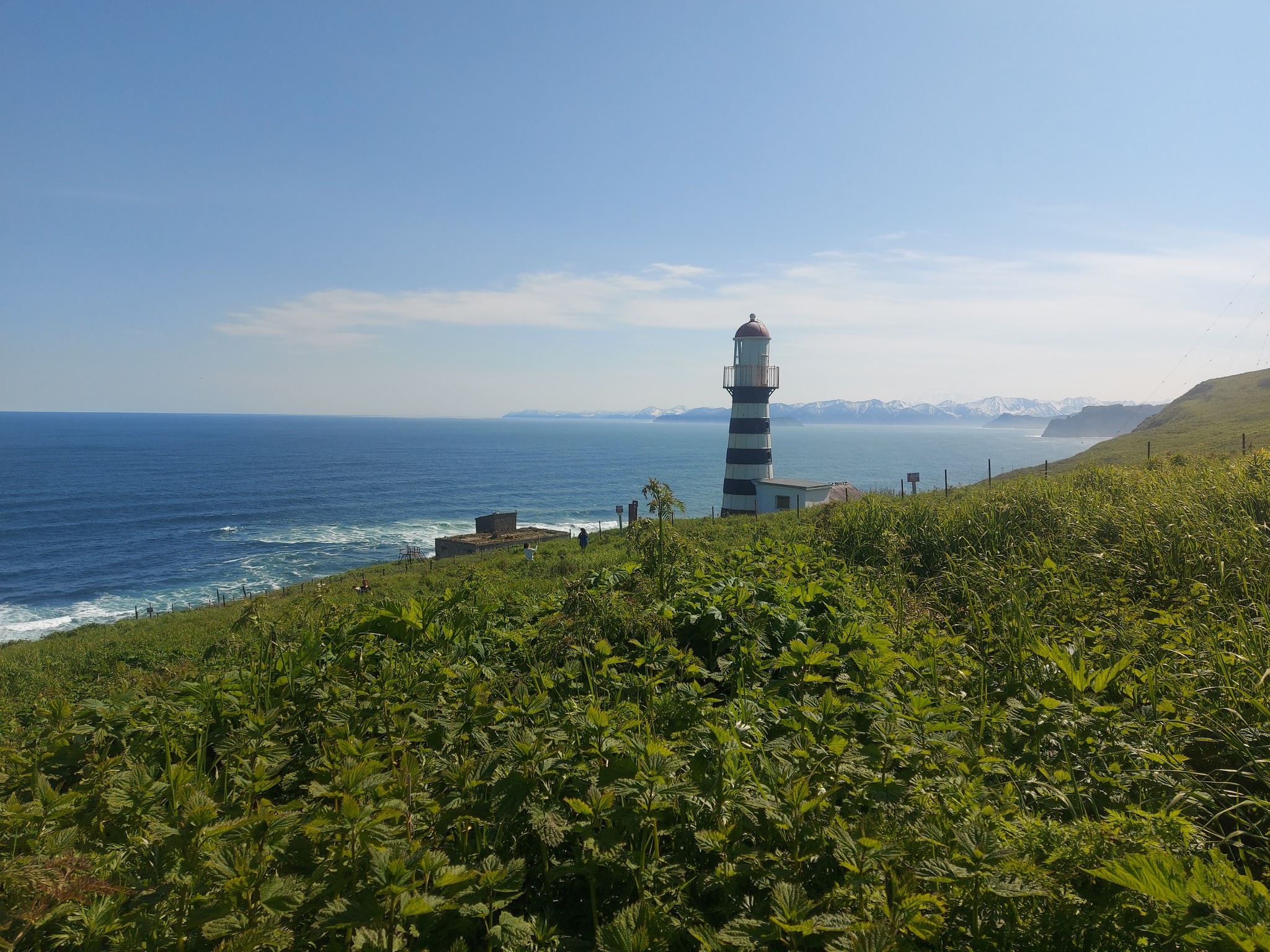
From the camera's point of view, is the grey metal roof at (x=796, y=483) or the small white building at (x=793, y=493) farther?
the grey metal roof at (x=796, y=483)

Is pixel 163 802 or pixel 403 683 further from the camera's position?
pixel 403 683

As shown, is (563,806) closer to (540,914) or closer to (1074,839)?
(540,914)

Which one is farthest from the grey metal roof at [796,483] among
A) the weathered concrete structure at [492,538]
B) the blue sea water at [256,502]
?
the blue sea water at [256,502]

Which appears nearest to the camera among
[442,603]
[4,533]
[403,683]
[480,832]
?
[480,832]

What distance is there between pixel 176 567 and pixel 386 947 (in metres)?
56.2

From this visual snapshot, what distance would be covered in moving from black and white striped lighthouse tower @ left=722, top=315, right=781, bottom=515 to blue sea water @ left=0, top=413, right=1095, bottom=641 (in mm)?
24661

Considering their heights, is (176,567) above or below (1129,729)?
below

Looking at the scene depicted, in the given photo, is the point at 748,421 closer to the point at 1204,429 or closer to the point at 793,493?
the point at 793,493

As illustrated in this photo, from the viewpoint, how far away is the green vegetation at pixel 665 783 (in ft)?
6.73

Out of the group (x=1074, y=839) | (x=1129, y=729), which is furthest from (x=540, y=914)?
(x=1129, y=729)

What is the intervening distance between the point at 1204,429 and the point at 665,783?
45.8 m

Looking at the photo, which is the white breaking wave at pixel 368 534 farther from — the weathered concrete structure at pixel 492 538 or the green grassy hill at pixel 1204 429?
the green grassy hill at pixel 1204 429

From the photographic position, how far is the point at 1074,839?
2.29 metres

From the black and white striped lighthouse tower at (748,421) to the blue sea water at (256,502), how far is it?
80.9ft
